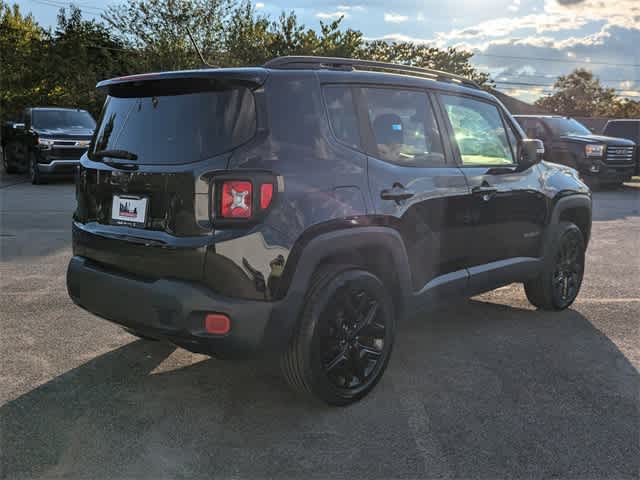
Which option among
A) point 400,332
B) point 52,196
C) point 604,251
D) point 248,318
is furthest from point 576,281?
point 52,196

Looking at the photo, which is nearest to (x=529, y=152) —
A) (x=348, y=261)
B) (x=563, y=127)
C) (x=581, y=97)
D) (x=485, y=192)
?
(x=485, y=192)

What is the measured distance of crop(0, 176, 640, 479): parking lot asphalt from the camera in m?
3.02

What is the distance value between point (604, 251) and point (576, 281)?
3.07 meters

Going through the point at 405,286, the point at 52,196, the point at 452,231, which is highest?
the point at 452,231

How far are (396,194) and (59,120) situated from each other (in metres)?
14.6

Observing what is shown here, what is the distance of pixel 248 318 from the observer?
10.2 feet

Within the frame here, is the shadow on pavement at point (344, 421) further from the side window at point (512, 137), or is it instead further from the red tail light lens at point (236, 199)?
the side window at point (512, 137)

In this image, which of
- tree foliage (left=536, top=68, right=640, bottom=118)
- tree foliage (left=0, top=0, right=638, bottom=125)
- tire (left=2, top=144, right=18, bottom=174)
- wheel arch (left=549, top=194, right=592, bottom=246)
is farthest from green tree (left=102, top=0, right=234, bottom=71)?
tree foliage (left=536, top=68, right=640, bottom=118)

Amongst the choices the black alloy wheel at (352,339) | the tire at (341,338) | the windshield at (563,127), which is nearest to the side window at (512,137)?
the tire at (341,338)

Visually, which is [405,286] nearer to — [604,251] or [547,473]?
[547,473]

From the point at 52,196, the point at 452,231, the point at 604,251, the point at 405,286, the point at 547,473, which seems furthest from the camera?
the point at 52,196

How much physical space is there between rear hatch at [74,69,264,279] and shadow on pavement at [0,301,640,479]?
2.68ft

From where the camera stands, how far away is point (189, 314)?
3.10 m

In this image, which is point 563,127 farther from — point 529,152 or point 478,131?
point 478,131
